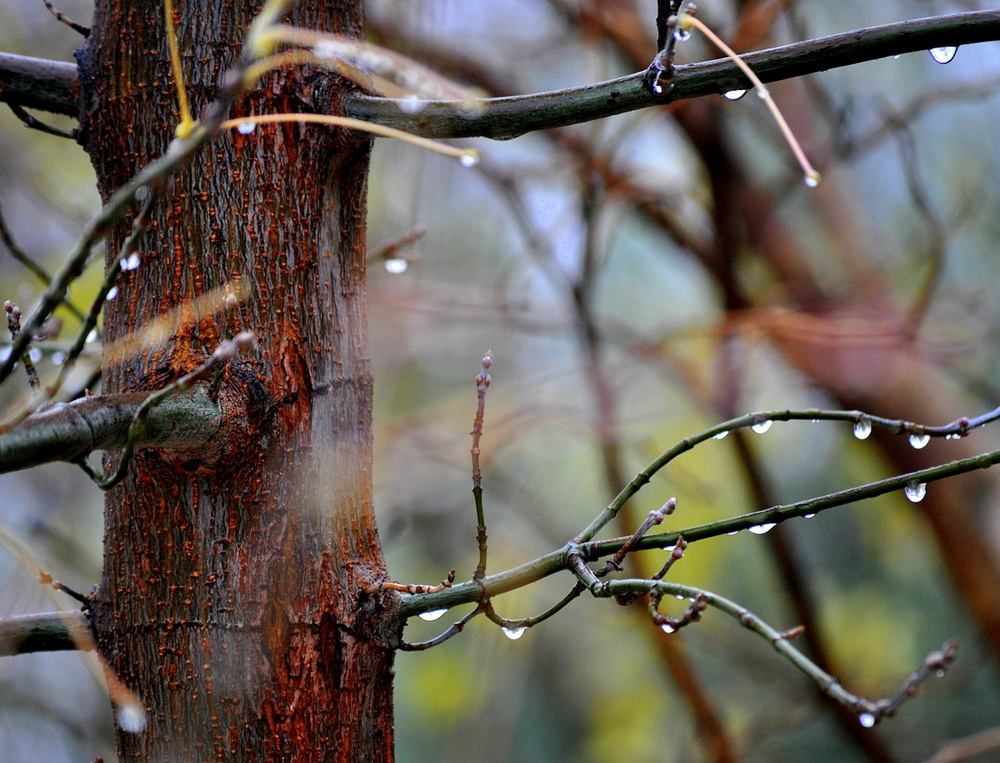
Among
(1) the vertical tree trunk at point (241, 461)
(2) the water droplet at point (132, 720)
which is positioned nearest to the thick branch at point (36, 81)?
(1) the vertical tree trunk at point (241, 461)

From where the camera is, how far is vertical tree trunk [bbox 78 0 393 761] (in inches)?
30.3

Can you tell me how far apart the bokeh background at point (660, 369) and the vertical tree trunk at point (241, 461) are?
39 centimetres

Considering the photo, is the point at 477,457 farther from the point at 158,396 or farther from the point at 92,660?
the point at 92,660

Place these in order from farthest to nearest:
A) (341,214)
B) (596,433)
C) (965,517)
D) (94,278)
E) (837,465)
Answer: (837,465)
(94,278)
(965,517)
(596,433)
(341,214)

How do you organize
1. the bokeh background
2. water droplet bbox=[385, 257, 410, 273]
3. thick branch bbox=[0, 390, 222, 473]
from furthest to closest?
1. the bokeh background
2. water droplet bbox=[385, 257, 410, 273]
3. thick branch bbox=[0, 390, 222, 473]

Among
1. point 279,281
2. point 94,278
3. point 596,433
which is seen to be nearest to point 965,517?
point 596,433

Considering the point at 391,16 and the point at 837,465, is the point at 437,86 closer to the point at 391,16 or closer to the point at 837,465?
the point at 391,16

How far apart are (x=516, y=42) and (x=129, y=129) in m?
2.06

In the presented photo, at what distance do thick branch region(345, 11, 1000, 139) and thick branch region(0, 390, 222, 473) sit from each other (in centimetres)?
30

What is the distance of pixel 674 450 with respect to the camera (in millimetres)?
675

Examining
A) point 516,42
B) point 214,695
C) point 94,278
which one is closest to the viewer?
point 214,695

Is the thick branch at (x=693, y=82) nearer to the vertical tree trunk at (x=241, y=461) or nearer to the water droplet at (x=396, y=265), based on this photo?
the vertical tree trunk at (x=241, y=461)

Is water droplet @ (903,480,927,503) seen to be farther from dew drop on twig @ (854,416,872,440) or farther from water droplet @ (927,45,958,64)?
water droplet @ (927,45,958,64)

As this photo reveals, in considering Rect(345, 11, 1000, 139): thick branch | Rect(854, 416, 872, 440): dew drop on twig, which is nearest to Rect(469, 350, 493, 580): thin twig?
Rect(345, 11, 1000, 139): thick branch
